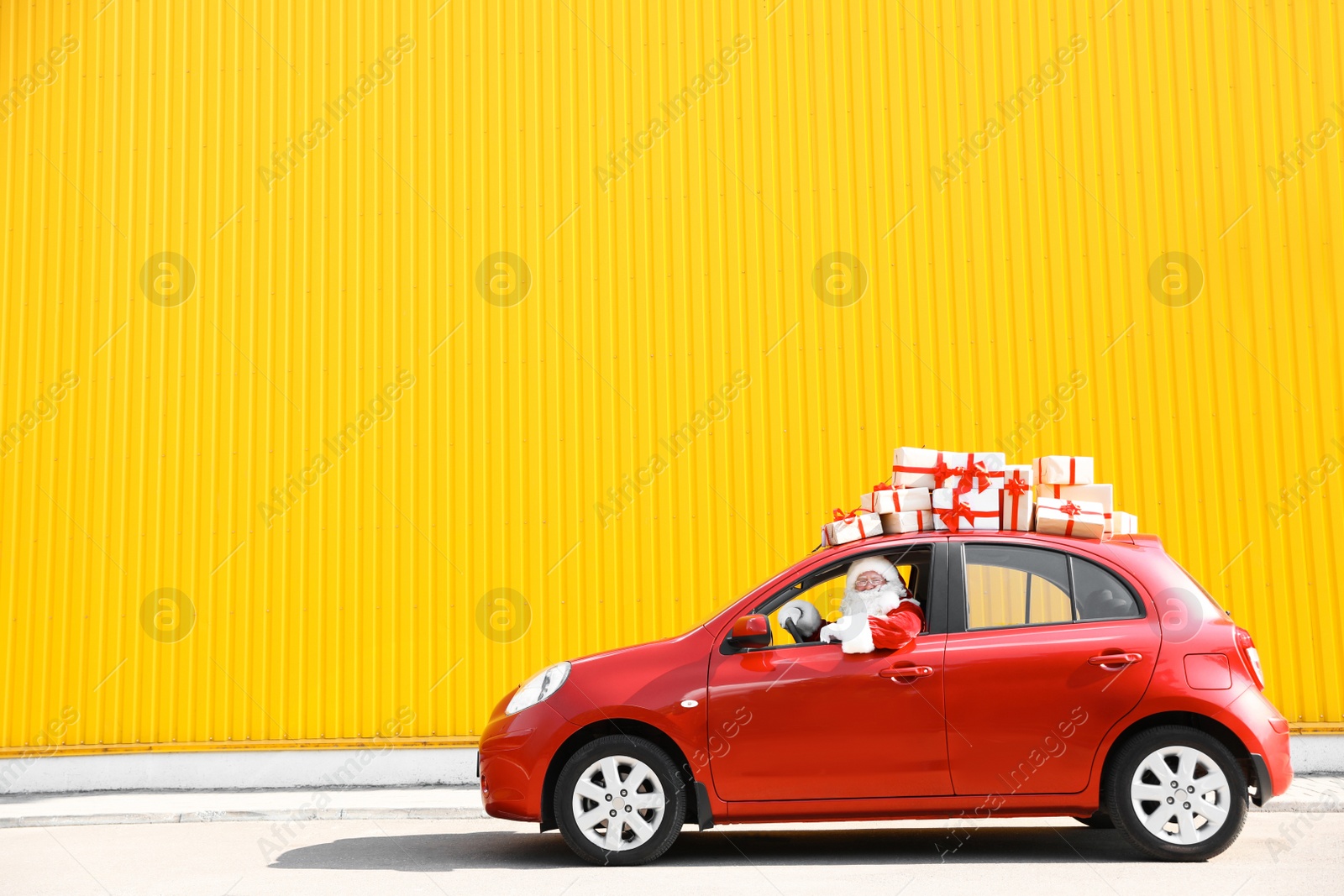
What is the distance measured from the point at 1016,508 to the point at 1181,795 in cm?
167

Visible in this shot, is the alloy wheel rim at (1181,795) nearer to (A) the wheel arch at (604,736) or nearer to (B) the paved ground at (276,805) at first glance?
(A) the wheel arch at (604,736)

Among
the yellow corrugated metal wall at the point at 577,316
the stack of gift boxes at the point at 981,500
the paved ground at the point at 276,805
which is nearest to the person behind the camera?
the stack of gift boxes at the point at 981,500

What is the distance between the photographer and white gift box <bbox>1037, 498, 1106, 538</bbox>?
19.5ft

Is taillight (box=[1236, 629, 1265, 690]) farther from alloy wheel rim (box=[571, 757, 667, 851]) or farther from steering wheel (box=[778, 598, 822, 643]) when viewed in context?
alloy wheel rim (box=[571, 757, 667, 851])

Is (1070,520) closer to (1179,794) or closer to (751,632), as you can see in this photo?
(1179,794)

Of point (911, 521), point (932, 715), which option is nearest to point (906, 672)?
point (932, 715)

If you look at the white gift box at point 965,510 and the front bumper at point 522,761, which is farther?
the white gift box at point 965,510

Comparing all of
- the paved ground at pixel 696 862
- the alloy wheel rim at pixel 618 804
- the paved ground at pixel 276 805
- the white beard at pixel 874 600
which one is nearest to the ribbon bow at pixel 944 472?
the white beard at pixel 874 600

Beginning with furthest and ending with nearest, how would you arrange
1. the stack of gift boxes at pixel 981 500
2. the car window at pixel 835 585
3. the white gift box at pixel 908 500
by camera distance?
the white gift box at pixel 908 500, the stack of gift boxes at pixel 981 500, the car window at pixel 835 585

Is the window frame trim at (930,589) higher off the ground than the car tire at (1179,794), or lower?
higher

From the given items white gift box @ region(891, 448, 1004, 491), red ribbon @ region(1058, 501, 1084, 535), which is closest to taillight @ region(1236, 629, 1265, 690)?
red ribbon @ region(1058, 501, 1084, 535)

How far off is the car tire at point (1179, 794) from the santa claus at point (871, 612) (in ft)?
4.12

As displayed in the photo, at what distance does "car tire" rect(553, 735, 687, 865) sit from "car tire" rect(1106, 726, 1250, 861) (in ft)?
7.41

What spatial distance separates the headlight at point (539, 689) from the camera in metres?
5.85
